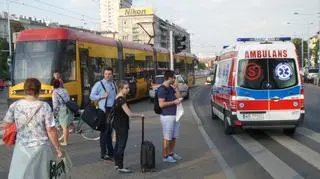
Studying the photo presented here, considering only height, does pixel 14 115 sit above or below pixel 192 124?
above

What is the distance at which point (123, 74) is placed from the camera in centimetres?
2694

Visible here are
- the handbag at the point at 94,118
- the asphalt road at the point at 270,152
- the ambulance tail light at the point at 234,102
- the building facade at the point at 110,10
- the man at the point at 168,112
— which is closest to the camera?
the asphalt road at the point at 270,152

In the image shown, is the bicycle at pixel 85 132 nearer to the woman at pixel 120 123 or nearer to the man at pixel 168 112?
the man at pixel 168 112

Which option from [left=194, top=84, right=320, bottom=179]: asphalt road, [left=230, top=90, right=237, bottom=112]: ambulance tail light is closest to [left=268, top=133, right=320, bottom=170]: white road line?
[left=194, top=84, right=320, bottom=179]: asphalt road

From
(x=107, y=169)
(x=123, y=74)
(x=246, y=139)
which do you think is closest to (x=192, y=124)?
(x=246, y=139)

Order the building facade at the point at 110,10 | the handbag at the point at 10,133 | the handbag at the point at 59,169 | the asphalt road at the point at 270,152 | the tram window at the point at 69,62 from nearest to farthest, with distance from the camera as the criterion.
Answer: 1. the handbag at the point at 10,133
2. the handbag at the point at 59,169
3. the asphalt road at the point at 270,152
4. the tram window at the point at 69,62
5. the building facade at the point at 110,10

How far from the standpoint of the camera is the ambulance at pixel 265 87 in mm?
12477

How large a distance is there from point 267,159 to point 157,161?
2066 millimetres

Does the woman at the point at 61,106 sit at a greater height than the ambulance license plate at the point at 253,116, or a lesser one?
greater

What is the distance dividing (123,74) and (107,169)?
1799cm

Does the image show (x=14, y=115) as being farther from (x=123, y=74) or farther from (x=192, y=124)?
(x=123, y=74)

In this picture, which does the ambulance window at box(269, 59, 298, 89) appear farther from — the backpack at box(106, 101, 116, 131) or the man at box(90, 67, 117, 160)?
the backpack at box(106, 101, 116, 131)

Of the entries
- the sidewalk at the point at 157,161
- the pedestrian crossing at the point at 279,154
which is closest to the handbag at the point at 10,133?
the sidewalk at the point at 157,161

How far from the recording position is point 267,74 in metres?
12.7
